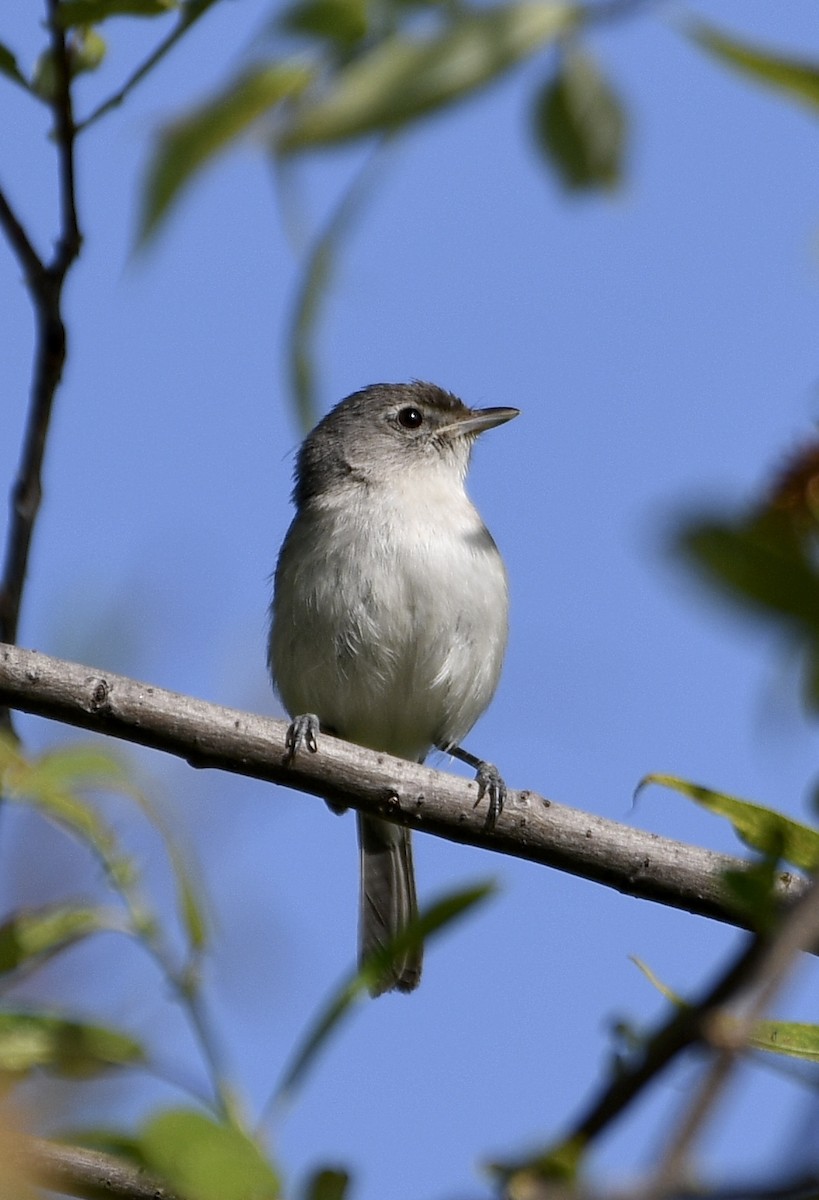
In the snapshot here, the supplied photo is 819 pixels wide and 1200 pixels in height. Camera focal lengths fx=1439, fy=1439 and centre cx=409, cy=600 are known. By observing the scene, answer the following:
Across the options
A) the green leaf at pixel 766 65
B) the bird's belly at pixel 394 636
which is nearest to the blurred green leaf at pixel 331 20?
the green leaf at pixel 766 65

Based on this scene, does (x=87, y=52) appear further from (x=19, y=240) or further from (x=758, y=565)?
(x=758, y=565)

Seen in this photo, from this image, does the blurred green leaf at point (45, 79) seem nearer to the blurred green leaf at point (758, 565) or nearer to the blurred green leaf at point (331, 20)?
the blurred green leaf at point (331, 20)

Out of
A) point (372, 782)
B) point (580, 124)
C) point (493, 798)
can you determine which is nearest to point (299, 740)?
point (372, 782)

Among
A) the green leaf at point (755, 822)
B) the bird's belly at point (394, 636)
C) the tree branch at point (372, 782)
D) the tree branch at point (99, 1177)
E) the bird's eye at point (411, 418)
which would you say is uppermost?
the bird's eye at point (411, 418)

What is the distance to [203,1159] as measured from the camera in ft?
3.54

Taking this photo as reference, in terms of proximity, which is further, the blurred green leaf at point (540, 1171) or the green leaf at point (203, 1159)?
the green leaf at point (203, 1159)

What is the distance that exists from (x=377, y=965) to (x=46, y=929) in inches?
41.2

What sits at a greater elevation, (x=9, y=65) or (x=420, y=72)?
(x=9, y=65)

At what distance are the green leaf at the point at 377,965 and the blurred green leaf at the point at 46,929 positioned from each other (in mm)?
935

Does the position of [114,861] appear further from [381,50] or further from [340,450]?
[340,450]

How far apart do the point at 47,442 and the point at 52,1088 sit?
4.22 feet

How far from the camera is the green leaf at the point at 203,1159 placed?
106cm

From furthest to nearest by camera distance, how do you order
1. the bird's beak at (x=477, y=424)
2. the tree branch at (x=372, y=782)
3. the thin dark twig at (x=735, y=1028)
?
the bird's beak at (x=477, y=424) < the tree branch at (x=372, y=782) < the thin dark twig at (x=735, y=1028)

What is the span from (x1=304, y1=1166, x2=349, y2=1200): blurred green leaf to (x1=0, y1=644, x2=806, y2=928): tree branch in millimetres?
2171
